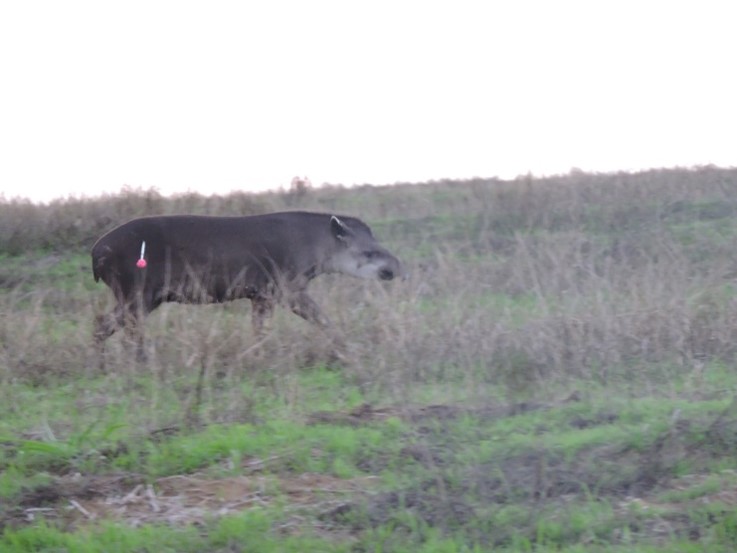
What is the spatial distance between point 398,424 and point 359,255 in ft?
16.9

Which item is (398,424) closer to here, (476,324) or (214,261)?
(476,324)

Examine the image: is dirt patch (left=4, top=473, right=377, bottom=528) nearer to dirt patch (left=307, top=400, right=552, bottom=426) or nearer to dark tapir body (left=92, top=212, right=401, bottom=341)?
dirt patch (left=307, top=400, right=552, bottom=426)

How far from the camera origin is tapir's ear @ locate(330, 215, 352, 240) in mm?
11273

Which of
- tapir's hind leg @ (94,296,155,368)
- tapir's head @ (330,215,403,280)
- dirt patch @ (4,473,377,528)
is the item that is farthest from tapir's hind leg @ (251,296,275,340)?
dirt patch @ (4,473,377,528)

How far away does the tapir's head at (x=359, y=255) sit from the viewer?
11.4 metres

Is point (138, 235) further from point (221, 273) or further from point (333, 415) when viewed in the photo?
point (333, 415)

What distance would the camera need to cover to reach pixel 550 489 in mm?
5438

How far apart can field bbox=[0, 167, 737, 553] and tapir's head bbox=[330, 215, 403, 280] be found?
46 cm

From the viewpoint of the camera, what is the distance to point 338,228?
37.1 feet

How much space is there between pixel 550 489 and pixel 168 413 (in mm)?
2732

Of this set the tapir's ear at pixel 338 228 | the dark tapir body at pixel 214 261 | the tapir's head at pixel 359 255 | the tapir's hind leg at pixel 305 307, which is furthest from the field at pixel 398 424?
the tapir's ear at pixel 338 228

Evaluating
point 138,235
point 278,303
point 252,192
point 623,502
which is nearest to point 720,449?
point 623,502

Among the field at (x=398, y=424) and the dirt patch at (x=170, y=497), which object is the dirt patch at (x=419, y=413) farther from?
the dirt patch at (x=170, y=497)

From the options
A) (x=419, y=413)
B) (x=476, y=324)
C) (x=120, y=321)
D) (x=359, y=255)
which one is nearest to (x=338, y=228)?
(x=359, y=255)
